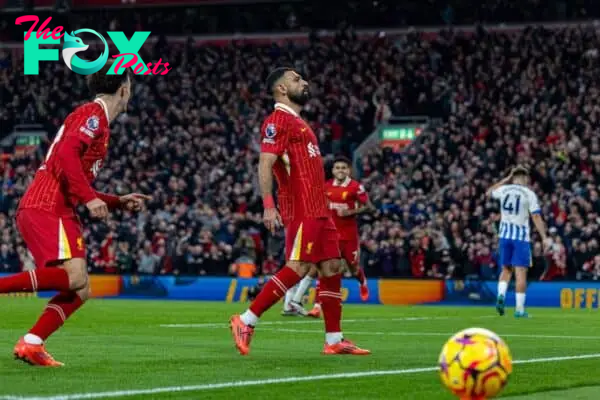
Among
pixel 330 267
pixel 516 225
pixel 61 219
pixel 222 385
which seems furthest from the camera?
pixel 516 225

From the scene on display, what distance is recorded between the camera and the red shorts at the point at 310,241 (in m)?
11.8

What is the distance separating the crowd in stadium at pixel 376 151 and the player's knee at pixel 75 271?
1907 centimetres

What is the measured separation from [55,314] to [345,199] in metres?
10.6

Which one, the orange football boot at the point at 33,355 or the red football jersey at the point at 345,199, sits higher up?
the red football jersey at the point at 345,199

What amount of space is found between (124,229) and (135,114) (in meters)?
8.49

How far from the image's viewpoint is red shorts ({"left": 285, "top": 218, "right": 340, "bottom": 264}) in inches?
464

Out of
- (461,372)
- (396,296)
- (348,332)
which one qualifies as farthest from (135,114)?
(461,372)

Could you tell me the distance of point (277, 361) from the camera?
11.0 m

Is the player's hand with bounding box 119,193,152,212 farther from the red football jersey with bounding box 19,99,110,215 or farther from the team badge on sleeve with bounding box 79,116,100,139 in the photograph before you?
the team badge on sleeve with bounding box 79,116,100,139

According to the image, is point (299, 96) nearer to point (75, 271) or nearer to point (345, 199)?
point (75, 271)

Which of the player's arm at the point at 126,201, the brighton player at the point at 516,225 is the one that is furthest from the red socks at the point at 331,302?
the brighton player at the point at 516,225

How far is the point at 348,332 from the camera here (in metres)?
15.9

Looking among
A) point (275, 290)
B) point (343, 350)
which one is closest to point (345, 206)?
point (343, 350)

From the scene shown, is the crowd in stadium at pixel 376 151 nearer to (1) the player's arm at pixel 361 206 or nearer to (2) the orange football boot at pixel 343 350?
(1) the player's arm at pixel 361 206
